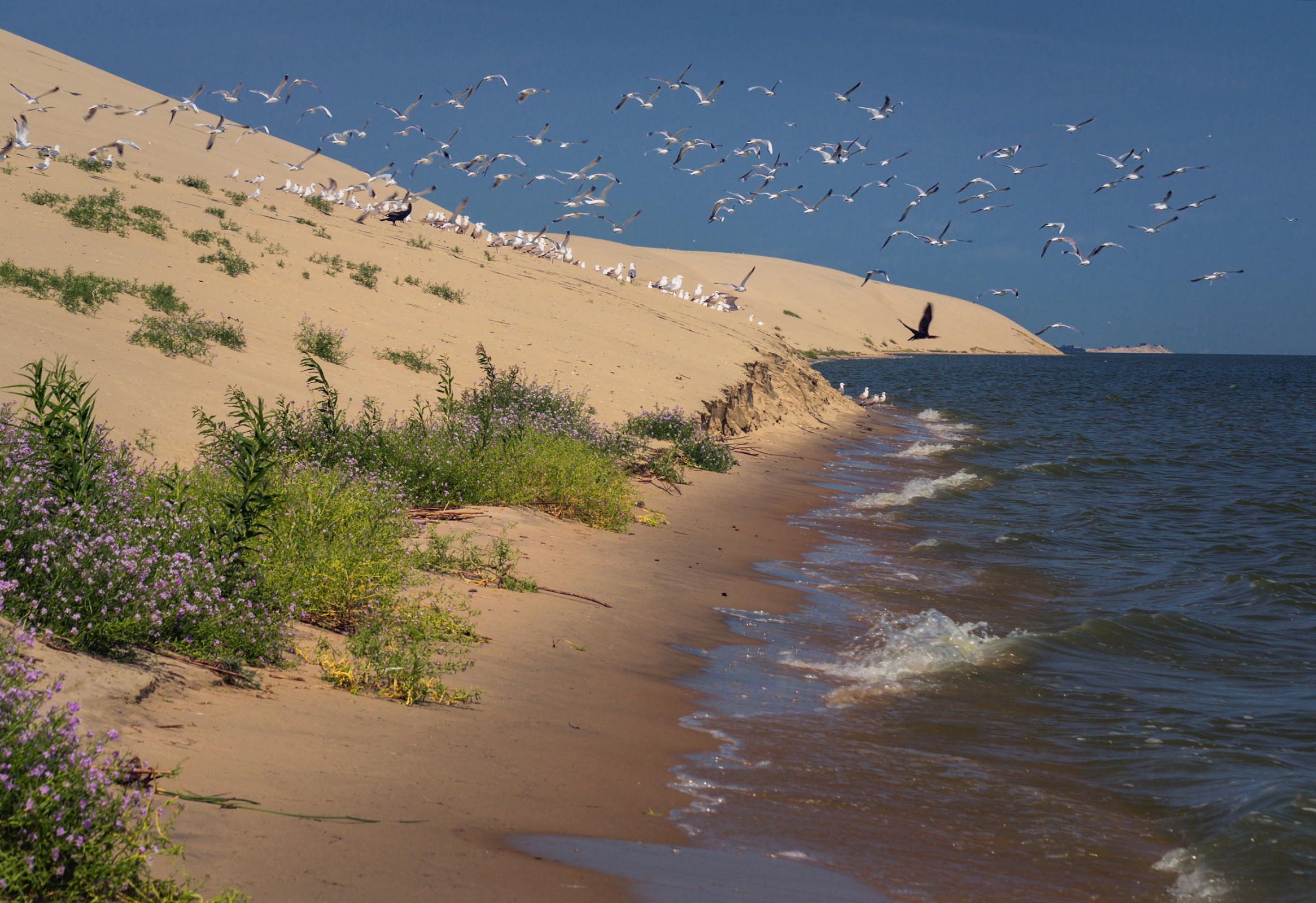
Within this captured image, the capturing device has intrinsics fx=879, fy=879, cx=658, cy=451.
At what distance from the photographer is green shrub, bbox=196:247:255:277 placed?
47.3ft

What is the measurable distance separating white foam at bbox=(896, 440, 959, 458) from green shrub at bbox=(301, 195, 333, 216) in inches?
761

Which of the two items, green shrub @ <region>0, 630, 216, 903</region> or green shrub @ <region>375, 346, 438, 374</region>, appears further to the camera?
green shrub @ <region>375, 346, 438, 374</region>

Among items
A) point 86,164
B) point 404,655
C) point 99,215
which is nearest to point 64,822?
point 404,655

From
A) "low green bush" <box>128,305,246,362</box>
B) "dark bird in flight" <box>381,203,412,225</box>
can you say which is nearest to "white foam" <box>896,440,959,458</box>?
"low green bush" <box>128,305,246,362</box>

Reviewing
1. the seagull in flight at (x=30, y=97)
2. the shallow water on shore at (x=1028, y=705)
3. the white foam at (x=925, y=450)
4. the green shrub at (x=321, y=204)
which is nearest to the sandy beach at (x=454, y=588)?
the shallow water on shore at (x=1028, y=705)

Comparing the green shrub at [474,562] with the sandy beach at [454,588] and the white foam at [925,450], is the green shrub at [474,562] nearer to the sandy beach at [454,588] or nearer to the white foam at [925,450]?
the sandy beach at [454,588]

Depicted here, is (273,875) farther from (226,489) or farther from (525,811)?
(226,489)

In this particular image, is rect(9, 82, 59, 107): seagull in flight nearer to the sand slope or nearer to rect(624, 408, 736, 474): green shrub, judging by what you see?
the sand slope

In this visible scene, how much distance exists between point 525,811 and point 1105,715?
440 cm

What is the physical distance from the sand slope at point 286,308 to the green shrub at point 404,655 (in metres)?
3.64

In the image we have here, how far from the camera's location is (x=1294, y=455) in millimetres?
22594

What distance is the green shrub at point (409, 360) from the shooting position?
13000mm

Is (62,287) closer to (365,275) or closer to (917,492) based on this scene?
(365,275)

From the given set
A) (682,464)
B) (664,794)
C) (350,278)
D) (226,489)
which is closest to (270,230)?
(350,278)
